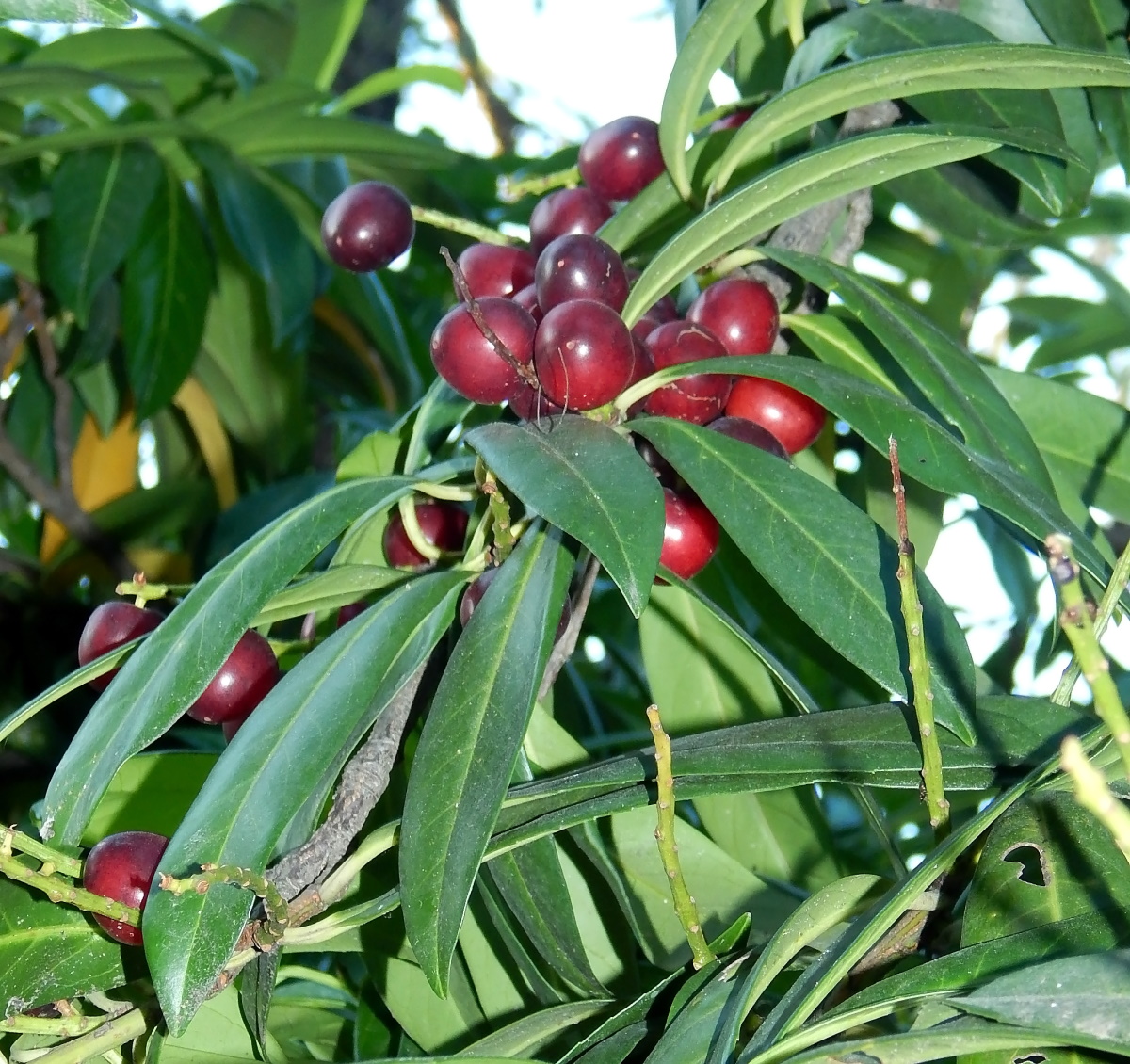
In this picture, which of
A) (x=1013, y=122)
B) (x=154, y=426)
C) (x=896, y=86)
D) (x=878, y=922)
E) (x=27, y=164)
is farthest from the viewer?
(x=154, y=426)

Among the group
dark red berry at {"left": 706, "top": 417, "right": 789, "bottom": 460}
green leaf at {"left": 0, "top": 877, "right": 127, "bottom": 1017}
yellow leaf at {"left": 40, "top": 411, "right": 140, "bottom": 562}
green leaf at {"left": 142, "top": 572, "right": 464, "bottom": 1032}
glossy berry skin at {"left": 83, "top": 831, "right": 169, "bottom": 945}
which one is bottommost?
yellow leaf at {"left": 40, "top": 411, "right": 140, "bottom": 562}

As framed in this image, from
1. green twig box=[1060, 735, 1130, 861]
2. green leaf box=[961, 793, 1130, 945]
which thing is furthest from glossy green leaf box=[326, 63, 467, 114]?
green twig box=[1060, 735, 1130, 861]

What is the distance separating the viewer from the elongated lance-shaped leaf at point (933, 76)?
1.88ft

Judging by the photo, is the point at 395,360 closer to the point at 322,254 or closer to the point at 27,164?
the point at 322,254

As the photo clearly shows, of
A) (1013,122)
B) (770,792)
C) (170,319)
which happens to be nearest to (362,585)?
(770,792)

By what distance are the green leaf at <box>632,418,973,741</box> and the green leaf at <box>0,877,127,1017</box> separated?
1.04 feet

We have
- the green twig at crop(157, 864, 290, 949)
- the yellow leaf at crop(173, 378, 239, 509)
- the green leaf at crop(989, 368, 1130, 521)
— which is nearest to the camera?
the green twig at crop(157, 864, 290, 949)

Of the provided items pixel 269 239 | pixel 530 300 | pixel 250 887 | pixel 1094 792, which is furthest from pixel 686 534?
pixel 269 239

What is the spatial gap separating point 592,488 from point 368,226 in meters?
0.33

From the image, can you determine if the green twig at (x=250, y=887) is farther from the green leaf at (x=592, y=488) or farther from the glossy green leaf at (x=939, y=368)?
the glossy green leaf at (x=939, y=368)

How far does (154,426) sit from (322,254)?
1.15ft

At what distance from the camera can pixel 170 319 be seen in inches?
48.3

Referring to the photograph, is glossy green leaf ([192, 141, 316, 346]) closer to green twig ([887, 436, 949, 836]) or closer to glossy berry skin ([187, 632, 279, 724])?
glossy berry skin ([187, 632, 279, 724])

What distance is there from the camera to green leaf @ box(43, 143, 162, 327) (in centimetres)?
115
